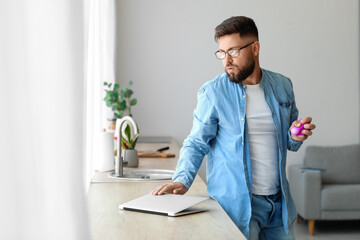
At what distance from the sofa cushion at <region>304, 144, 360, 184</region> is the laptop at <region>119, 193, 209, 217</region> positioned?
3422 millimetres

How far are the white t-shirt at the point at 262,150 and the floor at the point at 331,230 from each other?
8.78 ft

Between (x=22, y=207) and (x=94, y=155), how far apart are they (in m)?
2.02

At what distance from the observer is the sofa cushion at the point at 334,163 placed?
5023 millimetres

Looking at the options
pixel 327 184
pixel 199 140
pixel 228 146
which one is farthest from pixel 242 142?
pixel 327 184

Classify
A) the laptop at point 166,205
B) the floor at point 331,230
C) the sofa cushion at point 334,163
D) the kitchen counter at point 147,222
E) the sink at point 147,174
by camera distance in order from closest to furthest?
the kitchen counter at point 147,222
the laptop at point 166,205
the sink at point 147,174
the floor at point 331,230
the sofa cushion at point 334,163

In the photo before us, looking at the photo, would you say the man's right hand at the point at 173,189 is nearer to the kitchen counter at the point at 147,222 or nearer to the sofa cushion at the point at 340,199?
the kitchen counter at the point at 147,222

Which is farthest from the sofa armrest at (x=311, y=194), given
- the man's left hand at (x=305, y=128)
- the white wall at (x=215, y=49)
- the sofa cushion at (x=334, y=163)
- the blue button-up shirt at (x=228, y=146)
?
the man's left hand at (x=305, y=128)

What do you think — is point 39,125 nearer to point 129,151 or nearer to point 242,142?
point 242,142

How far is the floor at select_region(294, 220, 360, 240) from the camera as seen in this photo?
4.51 meters

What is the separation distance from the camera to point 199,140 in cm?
201

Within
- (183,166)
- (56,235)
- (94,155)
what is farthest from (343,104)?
(56,235)

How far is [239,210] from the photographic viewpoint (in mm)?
1950

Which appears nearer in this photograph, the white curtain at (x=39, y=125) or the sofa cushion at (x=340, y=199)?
the white curtain at (x=39, y=125)

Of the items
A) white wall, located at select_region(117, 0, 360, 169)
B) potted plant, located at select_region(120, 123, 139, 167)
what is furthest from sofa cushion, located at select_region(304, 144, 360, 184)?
potted plant, located at select_region(120, 123, 139, 167)
